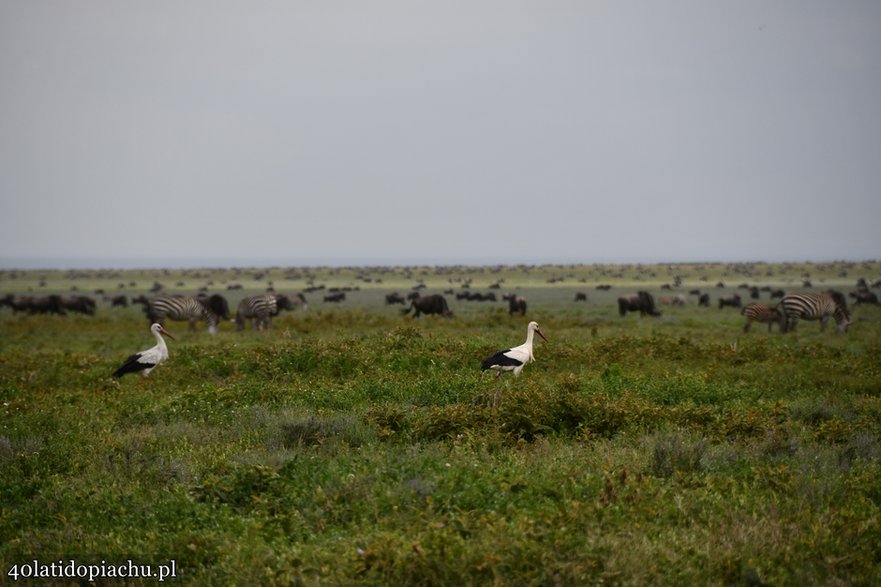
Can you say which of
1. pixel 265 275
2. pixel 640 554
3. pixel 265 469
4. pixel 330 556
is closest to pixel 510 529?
pixel 640 554

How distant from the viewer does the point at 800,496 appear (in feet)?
29.0

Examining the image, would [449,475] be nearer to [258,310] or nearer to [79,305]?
[258,310]

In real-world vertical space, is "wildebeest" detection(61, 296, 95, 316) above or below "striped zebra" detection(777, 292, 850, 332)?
below

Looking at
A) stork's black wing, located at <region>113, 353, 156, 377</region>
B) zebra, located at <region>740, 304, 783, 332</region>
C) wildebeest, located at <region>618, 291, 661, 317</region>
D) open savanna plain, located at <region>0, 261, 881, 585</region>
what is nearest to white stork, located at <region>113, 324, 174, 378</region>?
stork's black wing, located at <region>113, 353, 156, 377</region>

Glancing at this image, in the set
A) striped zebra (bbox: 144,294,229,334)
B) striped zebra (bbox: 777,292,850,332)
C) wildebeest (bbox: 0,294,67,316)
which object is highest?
striped zebra (bbox: 777,292,850,332)

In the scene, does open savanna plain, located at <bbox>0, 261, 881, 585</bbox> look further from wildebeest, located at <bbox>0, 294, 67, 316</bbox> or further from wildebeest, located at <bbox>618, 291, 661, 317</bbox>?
wildebeest, located at <bbox>0, 294, 67, 316</bbox>

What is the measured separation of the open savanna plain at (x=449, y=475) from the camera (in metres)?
7.37

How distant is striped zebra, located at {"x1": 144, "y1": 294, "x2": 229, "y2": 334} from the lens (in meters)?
36.3

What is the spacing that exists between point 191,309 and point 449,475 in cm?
2967

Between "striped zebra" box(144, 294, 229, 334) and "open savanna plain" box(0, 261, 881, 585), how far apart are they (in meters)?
18.3

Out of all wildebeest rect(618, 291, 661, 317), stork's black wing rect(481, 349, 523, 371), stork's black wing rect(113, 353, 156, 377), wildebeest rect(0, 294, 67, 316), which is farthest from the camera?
wildebeest rect(0, 294, 67, 316)

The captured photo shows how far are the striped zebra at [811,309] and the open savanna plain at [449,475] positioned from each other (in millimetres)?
15362

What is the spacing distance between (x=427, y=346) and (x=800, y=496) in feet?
38.4

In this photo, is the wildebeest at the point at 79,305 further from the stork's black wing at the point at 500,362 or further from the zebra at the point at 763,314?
the stork's black wing at the point at 500,362
